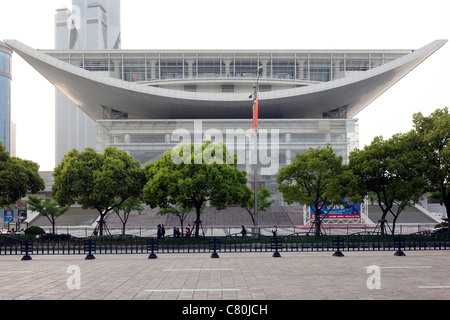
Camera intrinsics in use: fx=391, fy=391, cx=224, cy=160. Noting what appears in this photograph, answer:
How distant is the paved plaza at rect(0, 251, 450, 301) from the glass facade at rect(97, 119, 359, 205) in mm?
34635

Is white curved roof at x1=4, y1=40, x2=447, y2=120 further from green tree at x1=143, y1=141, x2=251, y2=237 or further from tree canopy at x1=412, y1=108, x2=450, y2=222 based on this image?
green tree at x1=143, y1=141, x2=251, y2=237

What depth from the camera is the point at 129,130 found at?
54969 millimetres

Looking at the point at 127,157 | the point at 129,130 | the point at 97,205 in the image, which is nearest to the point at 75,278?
the point at 97,205

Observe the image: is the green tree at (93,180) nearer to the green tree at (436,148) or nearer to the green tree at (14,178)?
the green tree at (14,178)

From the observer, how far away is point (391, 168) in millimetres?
24828

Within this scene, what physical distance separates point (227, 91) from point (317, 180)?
3668 centimetres

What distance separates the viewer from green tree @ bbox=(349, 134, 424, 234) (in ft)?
81.0

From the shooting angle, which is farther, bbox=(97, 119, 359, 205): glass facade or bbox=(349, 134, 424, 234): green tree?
bbox=(97, 119, 359, 205): glass facade

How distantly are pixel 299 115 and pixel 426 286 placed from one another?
174ft

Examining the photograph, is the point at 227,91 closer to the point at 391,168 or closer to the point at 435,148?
the point at 391,168

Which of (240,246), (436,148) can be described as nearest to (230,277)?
(240,246)

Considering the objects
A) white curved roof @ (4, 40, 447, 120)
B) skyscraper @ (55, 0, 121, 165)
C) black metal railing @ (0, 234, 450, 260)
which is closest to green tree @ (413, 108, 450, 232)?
black metal railing @ (0, 234, 450, 260)

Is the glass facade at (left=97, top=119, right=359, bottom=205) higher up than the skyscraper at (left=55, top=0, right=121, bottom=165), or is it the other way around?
the skyscraper at (left=55, top=0, right=121, bottom=165)

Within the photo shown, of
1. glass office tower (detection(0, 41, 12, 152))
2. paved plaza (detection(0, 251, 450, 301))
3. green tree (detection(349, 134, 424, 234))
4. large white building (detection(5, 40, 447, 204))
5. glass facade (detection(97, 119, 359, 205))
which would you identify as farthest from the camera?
glass office tower (detection(0, 41, 12, 152))
